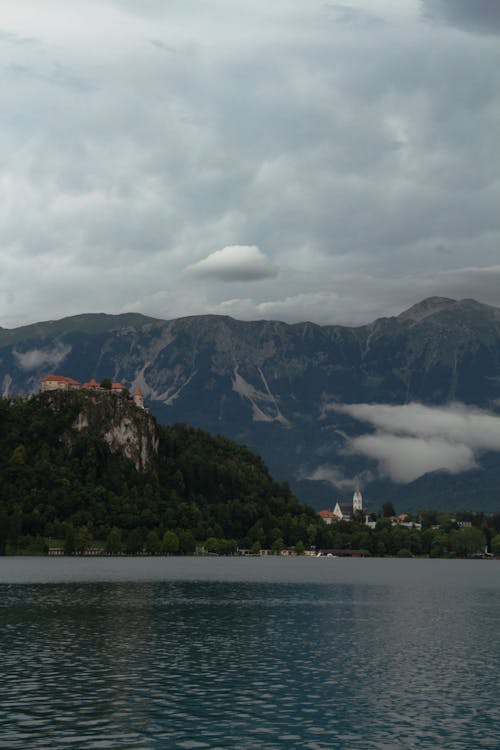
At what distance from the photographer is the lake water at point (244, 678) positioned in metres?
65.8

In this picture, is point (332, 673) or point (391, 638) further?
point (391, 638)

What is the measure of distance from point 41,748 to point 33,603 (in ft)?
329

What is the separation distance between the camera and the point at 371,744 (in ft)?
210

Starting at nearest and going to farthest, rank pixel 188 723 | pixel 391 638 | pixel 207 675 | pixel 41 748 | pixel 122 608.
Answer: pixel 41 748
pixel 188 723
pixel 207 675
pixel 391 638
pixel 122 608

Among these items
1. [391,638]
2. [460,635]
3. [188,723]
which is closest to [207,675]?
[188,723]

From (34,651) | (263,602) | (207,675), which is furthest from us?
(263,602)

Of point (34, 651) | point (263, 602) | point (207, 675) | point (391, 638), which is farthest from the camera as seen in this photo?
point (263, 602)

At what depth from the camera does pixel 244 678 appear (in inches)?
3433

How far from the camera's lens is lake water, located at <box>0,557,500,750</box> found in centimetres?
6581

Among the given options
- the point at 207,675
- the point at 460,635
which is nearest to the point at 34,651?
the point at 207,675

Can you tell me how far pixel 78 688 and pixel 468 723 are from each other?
30.3m

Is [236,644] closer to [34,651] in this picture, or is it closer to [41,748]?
[34,651]

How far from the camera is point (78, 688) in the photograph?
80.4m

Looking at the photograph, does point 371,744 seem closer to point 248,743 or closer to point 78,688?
point 248,743
